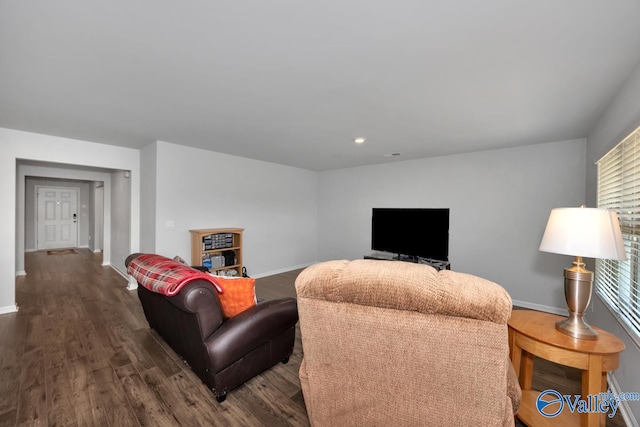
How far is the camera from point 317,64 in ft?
5.74

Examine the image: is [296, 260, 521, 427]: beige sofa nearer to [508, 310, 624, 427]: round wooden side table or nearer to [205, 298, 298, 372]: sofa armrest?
[508, 310, 624, 427]: round wooden side table

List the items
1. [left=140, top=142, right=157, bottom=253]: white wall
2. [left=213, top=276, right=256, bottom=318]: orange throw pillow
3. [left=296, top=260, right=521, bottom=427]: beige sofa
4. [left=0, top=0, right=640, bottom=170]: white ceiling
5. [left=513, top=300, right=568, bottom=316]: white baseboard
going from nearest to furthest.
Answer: [left=296, top=260, right=521, bottom=427]: beige sofa
[left=0, top=0, right=640, bottom=170]: white ceiling
[left=213, top=276, right=256, bottom=318]: orange throw pillow
[left=513, top=300, right=568, bottom=316]: white baseboard
[left=140, top=142, right=157, bottom=253]: white wall

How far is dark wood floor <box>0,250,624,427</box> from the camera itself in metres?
1.67

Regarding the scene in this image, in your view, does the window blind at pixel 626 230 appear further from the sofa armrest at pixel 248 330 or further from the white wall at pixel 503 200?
the sofa armrest at pixel 248 330

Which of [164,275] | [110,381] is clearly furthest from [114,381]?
[164,275]

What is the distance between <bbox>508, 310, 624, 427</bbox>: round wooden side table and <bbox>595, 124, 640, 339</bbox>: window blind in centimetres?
52

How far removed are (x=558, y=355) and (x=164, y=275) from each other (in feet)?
8.05

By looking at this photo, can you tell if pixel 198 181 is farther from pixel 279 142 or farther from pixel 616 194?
pixel 616 194

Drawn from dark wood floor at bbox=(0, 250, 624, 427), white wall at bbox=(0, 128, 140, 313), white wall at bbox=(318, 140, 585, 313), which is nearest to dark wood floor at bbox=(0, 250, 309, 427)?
dark wood floor at bbox=(0, 250, 624, 427)

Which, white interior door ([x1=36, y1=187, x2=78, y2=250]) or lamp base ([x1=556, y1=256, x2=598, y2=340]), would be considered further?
white interior door ([x1=36, y1=187, x2=78, y2=250])

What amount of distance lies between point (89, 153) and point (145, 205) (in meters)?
1.04

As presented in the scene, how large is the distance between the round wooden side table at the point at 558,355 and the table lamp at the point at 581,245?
0.09 meters

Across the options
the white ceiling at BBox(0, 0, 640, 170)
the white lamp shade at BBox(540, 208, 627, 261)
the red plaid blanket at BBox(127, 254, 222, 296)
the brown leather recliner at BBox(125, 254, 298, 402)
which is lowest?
the brown leather recliner at BBox(125, 254, 298, 402)

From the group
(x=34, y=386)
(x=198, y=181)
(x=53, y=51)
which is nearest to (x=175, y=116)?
(x=53, y=51)
